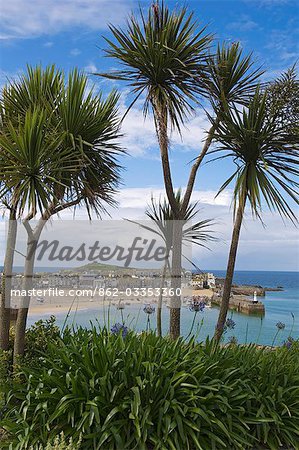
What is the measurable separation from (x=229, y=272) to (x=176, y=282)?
0.64 metres

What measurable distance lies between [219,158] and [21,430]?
12.1ft

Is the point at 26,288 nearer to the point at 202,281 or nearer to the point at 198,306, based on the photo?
the point at 198,306

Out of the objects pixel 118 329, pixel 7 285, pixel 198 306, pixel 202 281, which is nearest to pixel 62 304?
pixel 7 285

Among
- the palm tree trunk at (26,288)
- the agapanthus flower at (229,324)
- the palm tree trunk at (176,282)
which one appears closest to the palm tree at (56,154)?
the palm tree trunk at (26,288)

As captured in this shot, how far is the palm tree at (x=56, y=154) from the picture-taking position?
4625 mm

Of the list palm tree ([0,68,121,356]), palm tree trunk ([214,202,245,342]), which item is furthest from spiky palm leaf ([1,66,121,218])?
palm tree trunk ([214,202,245,342])

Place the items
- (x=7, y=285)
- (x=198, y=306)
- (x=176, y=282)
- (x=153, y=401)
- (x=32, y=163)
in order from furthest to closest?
1. (x=176, y=282)
2. (x=7, y=285)
3. (x=198, y=306)
4. (x=32, y=163)
5. (x=153, y=401)

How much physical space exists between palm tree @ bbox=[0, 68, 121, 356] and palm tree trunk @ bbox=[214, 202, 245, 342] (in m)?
1.53

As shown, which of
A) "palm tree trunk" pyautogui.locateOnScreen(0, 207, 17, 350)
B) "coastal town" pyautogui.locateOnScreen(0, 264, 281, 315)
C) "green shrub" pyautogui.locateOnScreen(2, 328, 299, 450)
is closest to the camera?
"green shrub" pyautogui.locateOnScreen(2, 328, 299, 450)

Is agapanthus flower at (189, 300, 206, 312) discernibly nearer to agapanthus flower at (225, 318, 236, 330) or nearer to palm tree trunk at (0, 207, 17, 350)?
agapanthus flower at (225, 318, 236, 330)

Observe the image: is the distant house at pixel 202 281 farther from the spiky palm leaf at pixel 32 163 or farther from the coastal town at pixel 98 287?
the spiky palm leaf at pixel 32 163

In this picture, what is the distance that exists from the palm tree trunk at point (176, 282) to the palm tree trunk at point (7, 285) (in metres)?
1.83

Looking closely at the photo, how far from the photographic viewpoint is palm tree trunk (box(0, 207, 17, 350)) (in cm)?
545

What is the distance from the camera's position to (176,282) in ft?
18.8
